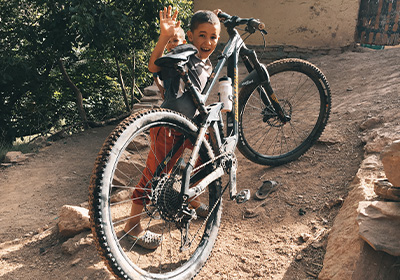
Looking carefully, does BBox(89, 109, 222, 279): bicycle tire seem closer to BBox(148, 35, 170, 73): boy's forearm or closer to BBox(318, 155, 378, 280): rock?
BBox(148, 35, 170, 73): boy's forearm

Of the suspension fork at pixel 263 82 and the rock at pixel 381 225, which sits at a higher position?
the suspension fork at pixel 263 82

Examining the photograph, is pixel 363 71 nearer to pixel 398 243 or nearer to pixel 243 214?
pixel 243 214

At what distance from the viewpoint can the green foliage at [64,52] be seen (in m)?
5.14

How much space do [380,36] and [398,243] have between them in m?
6.47

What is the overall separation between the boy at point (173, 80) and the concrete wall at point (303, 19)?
5.28 metres

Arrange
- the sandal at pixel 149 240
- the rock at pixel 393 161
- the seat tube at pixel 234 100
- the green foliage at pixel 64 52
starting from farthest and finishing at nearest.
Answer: the green foliage at pixel 64 52
the seat tube at pixel 234 100
the sandal at pixel 149 240
the rock at pixel 393 161

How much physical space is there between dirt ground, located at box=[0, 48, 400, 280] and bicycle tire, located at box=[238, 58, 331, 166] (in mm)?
164

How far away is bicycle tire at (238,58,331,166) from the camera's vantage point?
3094 mm

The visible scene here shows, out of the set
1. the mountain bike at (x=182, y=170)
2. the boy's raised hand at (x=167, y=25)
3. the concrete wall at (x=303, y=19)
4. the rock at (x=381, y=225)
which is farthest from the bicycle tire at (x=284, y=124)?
the concrete wall at (x=303, y=19)

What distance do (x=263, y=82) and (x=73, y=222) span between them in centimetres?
194

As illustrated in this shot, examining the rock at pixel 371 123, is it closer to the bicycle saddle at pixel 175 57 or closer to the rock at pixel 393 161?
the rock at pixel 393 161

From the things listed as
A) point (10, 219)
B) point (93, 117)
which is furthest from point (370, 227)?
point (93, 117)

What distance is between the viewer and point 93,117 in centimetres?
824

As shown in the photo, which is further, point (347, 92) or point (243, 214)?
point (347, 92)
